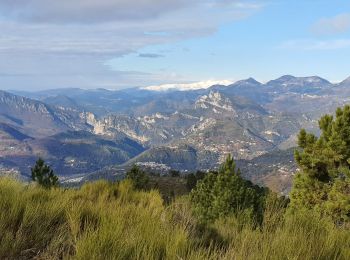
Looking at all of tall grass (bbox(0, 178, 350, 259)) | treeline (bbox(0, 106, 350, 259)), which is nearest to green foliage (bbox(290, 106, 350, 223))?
treeline (bbox(0, 106, 350, 259))

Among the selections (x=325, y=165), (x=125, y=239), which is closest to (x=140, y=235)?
(x=125, y=239)

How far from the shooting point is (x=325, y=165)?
72.3 ft

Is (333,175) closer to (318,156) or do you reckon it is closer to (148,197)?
(318,156)

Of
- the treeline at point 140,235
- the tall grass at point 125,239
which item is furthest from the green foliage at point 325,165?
the tall grass at point 125,239

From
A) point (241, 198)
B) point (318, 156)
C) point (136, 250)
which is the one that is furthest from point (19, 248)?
point (241, 198)

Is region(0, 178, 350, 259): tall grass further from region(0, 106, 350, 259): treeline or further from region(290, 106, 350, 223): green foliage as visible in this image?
region(290, 106, 350, 223): green foliage

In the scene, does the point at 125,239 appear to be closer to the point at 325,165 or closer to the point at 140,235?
the point at 140,235

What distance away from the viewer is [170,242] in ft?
15.3

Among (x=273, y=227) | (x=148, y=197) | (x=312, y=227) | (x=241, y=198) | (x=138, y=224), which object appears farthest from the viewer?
(x=241, y=198)

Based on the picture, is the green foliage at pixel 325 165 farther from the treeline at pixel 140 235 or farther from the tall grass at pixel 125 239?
the tall grass at pixel 125 239

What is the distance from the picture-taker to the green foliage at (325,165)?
799 inches

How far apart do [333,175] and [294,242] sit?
706 inches

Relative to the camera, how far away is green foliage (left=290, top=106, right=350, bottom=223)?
2030cm

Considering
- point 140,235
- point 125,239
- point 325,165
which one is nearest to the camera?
point 125,239
